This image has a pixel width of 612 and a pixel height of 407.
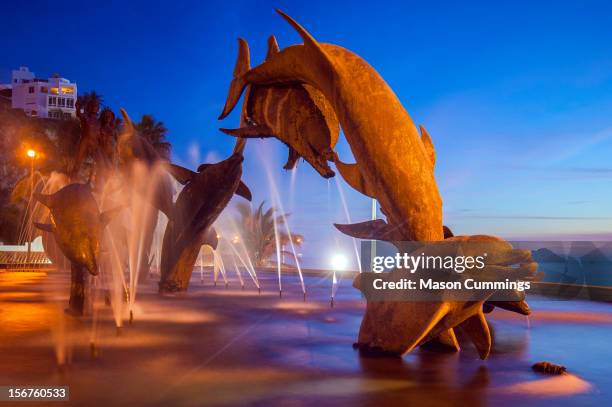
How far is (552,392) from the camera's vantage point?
638 cm

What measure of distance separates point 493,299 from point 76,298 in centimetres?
908

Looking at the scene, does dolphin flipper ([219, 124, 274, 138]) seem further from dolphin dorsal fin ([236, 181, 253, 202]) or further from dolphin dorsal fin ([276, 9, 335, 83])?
dolphin dorsal fin ([236, 181, 253, 202])

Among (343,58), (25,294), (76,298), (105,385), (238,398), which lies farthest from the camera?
(25,294)

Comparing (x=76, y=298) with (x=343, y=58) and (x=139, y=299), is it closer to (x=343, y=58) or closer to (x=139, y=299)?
(x=139, y=299)

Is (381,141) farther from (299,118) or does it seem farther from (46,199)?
(46,199)

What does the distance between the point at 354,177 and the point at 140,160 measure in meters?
11.3

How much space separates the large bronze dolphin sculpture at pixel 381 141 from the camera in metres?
8.20

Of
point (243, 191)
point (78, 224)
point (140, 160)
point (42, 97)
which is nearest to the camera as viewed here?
point (78, 224)

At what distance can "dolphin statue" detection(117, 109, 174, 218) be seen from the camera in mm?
18422

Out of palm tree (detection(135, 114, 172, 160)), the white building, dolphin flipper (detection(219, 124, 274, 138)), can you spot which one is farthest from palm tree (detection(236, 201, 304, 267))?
the white building

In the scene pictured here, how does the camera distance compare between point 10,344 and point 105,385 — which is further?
point 10,344

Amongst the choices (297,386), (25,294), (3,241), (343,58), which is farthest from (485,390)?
(3,241)

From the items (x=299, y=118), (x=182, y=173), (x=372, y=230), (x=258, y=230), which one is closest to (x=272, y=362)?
(x=372, y=230)

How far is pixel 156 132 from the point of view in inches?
1810
